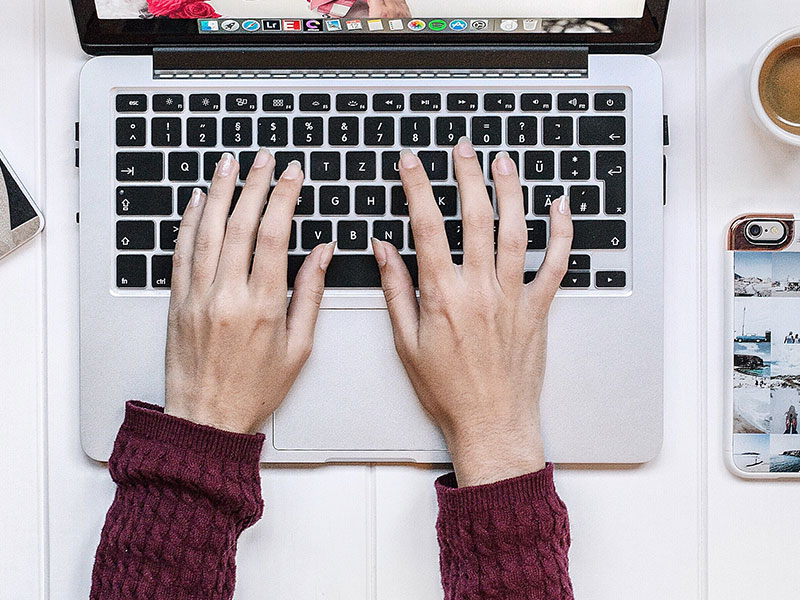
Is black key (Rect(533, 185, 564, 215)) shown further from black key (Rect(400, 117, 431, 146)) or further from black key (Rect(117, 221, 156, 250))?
black key (Rect(117, 221, 156, 250))

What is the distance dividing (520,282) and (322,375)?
19 cm

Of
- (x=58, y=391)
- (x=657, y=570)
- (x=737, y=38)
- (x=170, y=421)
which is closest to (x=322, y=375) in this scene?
(x=170, y=421)

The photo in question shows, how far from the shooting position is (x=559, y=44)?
627mm

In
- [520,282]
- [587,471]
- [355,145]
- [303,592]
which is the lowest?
[303,592]

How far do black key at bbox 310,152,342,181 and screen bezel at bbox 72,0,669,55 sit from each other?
10cm

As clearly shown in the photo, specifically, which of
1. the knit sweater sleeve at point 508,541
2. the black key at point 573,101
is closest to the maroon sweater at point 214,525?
the knit sweater sleeve at point 508,541

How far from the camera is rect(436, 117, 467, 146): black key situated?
24.7 inches

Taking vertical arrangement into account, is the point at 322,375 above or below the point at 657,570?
above

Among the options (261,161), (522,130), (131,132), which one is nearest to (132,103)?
(131,132)

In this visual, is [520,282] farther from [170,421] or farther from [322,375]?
[170,421]

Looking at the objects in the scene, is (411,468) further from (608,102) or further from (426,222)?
(608,102)

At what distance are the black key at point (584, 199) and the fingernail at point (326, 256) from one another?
A: 213 mm

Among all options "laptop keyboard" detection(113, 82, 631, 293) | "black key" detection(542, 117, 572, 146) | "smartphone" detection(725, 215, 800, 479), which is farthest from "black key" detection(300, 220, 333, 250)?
"smartphone" detection(725, 215, 800, 479)

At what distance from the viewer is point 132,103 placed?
629mm
